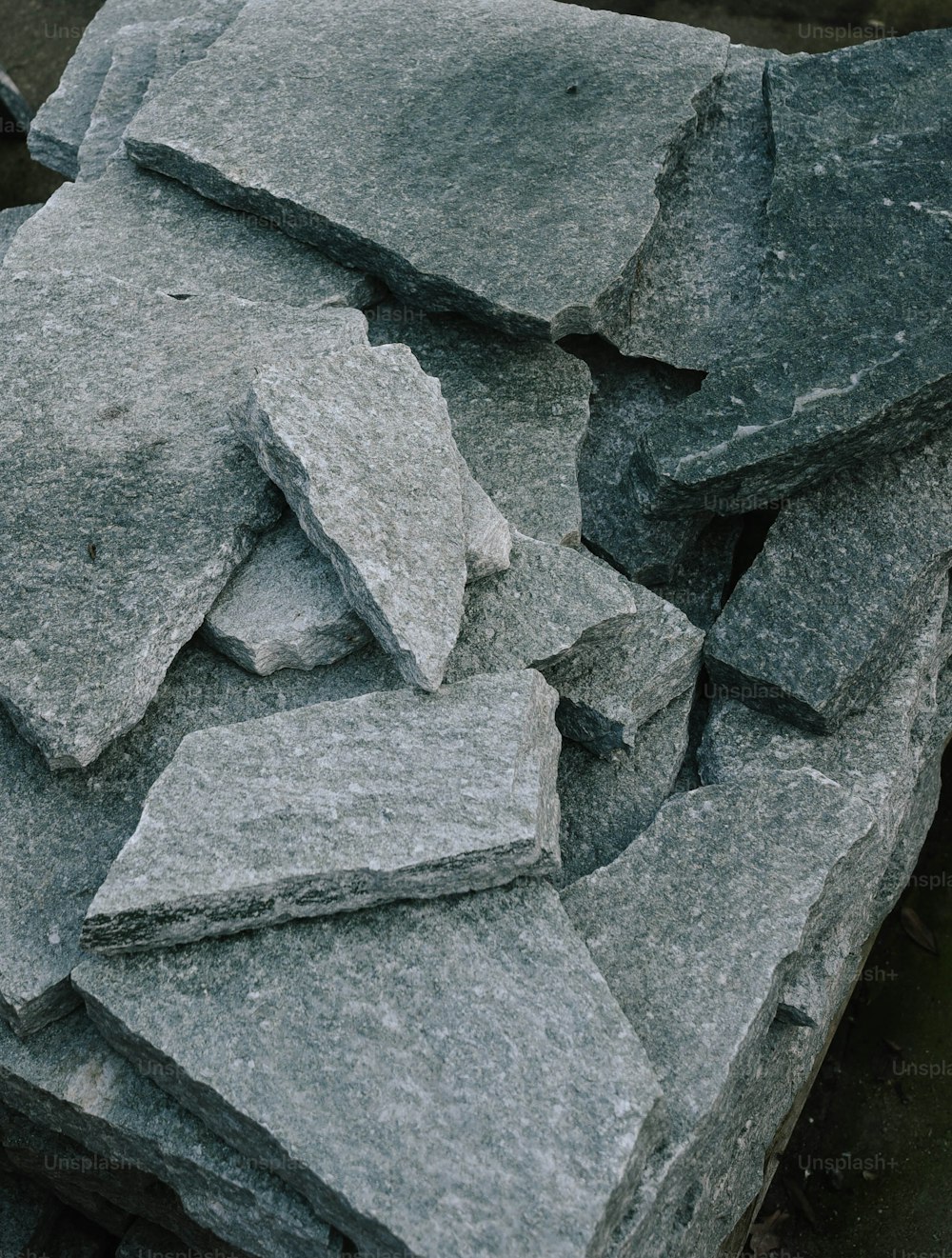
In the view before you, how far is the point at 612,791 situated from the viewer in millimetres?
2756

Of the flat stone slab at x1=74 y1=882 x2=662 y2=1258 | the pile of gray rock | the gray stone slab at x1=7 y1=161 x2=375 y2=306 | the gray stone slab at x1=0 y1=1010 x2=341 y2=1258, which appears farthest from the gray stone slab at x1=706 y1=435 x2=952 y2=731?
the gray stone slab at x1=0 y1=1010 x2=341 y2=1258

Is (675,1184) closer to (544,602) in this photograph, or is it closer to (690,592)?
(544,602)

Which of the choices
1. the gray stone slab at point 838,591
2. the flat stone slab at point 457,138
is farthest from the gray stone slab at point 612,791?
the flat stone slab at point 457,138

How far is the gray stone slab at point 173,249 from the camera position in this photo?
10.6 feet

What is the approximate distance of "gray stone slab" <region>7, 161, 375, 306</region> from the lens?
3.24 metres

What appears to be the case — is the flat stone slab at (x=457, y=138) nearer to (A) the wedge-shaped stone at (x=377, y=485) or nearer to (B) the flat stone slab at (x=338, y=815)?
(A) the wedge-shaped stone at (x=377, y=485)

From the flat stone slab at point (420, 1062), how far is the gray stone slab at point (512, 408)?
105 cm

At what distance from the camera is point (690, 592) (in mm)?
3184

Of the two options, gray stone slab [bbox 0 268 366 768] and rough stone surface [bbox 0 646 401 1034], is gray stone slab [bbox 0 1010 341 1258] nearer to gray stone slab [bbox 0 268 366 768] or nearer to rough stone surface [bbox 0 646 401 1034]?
rough stone surface [bbox 0 646 401 1034]

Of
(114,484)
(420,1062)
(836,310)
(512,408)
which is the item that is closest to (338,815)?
(420,1062)

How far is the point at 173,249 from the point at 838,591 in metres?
2.06

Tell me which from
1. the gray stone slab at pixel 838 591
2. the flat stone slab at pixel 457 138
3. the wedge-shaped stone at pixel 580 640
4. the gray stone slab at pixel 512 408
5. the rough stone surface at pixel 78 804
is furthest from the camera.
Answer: the flat stone slab at pixel 457 138

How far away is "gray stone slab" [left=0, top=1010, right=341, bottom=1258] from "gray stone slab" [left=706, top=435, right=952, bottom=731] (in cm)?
153

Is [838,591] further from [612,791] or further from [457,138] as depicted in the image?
[457,138]
